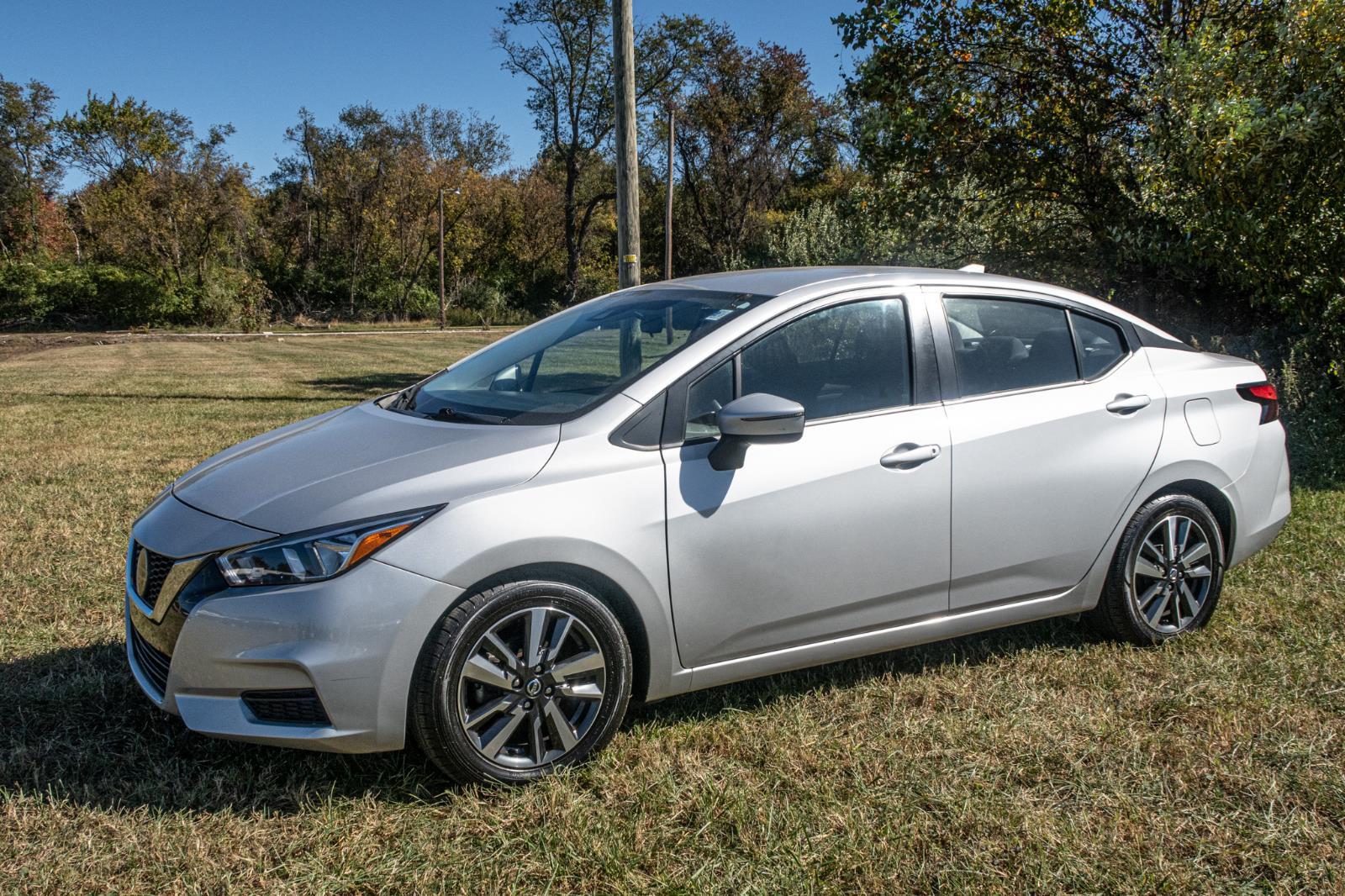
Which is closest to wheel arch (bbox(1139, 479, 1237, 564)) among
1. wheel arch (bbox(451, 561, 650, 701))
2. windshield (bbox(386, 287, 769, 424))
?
windshield (bbox(386, 287, 769, 424))

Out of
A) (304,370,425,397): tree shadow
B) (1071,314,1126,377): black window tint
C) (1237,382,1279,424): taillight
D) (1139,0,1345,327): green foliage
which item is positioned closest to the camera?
(1071,314,1126,377): black window tint

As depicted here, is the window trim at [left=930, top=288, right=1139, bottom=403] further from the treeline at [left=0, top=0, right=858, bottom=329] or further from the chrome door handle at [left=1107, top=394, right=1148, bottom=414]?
the treeline at [left=0, top=0, right=858, bottom=329]

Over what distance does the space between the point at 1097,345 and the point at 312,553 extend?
125 inches

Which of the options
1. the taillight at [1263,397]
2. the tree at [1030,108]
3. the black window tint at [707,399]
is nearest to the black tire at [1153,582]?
the taillight at [1263,397]

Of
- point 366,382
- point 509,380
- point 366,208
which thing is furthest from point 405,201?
point 509,380

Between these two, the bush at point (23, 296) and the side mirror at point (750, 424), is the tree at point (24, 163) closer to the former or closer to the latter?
the bush at point (23, 296)

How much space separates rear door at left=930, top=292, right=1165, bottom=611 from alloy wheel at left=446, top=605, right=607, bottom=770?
4.71ft

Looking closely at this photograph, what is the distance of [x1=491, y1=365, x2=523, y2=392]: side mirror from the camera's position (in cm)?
394

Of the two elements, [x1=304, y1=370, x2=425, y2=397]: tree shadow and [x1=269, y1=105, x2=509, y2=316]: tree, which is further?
[x1=269, y1=105, x2=509, y2=316]: tree

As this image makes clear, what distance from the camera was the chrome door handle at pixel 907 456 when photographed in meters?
3.67

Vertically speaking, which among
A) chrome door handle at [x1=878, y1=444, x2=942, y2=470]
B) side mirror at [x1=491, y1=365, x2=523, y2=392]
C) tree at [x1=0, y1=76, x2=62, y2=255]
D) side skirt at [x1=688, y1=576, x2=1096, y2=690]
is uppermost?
tree at [x1=0, y1=76, x2=62, y2=255]

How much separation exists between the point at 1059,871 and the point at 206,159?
48178 millimetres

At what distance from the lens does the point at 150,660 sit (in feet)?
10.8

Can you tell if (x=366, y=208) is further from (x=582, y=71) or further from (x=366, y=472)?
(x=366, y=472)
